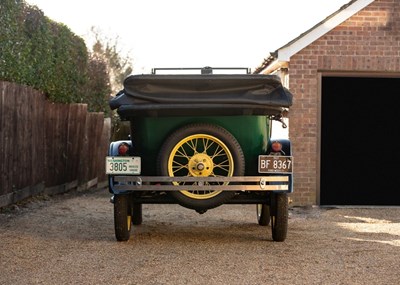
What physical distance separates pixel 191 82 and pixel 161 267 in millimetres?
2472

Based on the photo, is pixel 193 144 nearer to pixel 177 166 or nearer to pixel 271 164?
pixel 177 166

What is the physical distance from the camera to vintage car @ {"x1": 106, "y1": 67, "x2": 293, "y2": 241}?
9.15 metres

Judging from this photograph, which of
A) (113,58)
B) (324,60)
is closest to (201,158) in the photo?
(324,60)

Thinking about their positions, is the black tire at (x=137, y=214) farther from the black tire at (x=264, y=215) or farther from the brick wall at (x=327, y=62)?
the brick wall at (x=327, y=62)

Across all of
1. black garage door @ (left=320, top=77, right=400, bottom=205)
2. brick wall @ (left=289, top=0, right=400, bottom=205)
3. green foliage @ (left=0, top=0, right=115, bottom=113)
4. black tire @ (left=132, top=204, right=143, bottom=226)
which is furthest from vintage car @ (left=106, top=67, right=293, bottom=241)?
black garage door @ (left=320, top=77, right=400, bottom=205)

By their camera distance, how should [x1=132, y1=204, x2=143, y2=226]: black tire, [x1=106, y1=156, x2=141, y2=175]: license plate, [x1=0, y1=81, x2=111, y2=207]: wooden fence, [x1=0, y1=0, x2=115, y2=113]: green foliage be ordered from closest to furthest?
[x1=106, y1=156, x2=141, y2=175]: license plate < [x1=132, y1=204, x2=143, y2=226]: black tire < [x1=0, y1=81, x2=111, y2=207]: wooden fence < [x1=0, y1=0, x2=115, y2=113]: green foliage

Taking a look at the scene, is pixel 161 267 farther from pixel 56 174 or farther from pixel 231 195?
pixel 56 174

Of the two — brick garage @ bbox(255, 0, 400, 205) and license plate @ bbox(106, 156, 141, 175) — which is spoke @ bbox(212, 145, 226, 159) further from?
brick garage @ bbox(255, 0, 400, 205)

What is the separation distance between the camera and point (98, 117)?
67.4ft

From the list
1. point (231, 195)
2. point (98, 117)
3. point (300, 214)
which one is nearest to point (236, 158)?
point (231, 195)

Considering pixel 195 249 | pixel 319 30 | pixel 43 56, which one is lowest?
pixel 195 249

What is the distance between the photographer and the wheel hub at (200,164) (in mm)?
9195

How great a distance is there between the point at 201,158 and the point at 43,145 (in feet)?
22.7

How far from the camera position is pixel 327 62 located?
1468 cm
